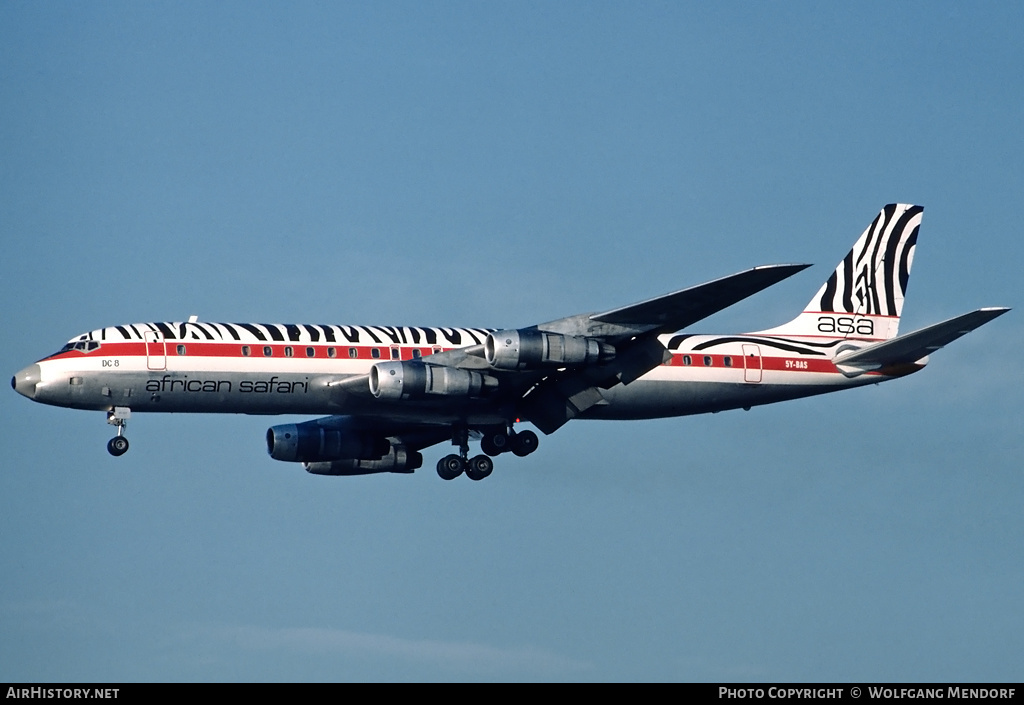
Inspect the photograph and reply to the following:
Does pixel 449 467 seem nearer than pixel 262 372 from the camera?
No

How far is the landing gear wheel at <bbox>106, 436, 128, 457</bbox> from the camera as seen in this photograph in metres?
53.5

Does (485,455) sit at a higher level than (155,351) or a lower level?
lower

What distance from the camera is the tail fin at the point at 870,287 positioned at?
201ft

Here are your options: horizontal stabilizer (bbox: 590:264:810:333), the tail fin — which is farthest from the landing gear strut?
the tail fin

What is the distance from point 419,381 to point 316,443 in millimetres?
8552

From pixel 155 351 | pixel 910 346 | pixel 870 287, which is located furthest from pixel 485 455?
pixel 870 287

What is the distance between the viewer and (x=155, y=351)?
173 feet

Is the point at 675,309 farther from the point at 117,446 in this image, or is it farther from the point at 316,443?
the point at 117,446

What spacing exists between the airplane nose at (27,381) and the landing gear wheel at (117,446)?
9.59 ft

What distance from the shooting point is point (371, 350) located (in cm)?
5484

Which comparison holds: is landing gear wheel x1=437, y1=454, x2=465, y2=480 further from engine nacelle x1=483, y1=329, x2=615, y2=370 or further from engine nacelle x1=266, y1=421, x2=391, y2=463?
engine nacelle x1=483, y1=329, x2=615, y2=370

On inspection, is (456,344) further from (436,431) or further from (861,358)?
(861,358)

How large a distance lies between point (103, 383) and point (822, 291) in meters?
27.2
